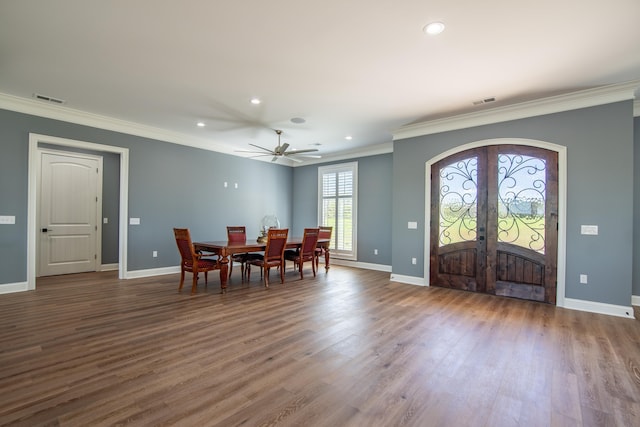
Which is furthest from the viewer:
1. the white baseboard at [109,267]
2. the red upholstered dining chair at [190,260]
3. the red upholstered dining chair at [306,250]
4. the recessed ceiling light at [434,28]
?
the white baseboard at [109,267]

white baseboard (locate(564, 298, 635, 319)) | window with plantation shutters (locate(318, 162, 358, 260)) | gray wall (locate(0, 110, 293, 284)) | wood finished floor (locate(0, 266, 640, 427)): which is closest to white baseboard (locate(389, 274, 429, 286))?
wood finished floor (locate(0, 266, 640, 427))

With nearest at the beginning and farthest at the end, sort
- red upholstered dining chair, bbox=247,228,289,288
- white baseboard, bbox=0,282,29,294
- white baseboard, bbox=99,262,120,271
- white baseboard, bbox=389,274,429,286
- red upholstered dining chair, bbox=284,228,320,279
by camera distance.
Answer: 1. white baseboard, bbox=0,282,29,294
2. red upholstered dining chair, bbox=247,228,289,288
3. white baseboard, bbox=389,274,429,286
4. red upholstered dining chair, bbox=284,228,320,279
5. white baseboard, bbox=99,262,120,271

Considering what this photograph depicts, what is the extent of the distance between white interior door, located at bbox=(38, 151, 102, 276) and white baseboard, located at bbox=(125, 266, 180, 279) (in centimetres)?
148

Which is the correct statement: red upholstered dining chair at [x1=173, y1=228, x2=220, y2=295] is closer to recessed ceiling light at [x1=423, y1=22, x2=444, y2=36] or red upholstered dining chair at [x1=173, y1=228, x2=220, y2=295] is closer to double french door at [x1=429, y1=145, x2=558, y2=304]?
double french door at [x1=429, y1=145, x2=558, y2=304]

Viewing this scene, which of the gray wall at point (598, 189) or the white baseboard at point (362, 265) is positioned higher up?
the gray wall at point (598, 189)

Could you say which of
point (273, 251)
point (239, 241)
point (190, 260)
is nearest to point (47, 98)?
point (190, 260)

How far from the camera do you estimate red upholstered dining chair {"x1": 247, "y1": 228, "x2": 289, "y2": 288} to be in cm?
493

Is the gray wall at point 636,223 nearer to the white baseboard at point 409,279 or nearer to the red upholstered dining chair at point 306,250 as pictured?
the white baseboard at point 409,279

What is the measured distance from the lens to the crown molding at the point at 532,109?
3691 mm

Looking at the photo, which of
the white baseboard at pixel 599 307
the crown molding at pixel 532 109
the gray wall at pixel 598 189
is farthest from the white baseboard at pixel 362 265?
the gray wall at pixel 598 189

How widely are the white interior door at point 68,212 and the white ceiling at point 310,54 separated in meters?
2.01

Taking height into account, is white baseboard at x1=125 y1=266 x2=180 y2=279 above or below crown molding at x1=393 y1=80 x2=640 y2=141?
below

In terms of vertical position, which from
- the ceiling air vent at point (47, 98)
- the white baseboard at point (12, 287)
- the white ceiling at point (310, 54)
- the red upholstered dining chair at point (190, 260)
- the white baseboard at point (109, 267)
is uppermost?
the white ceiling at point (310, 54)

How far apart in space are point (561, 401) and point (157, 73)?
4.69 metres
